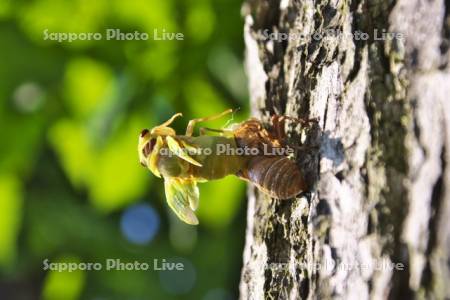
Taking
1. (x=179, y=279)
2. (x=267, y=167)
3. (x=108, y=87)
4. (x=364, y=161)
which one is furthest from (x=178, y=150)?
(x=179, y=279)

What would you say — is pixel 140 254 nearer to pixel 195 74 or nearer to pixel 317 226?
pixel 195 74

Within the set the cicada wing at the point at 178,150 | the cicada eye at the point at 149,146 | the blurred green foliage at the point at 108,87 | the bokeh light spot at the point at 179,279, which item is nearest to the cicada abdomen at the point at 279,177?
the cicada wing at the point at 178,150

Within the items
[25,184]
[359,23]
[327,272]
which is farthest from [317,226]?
[25,184]

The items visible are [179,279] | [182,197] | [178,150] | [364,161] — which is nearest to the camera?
[364,161]

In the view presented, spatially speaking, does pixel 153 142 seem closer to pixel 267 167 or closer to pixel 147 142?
pixel 147 142

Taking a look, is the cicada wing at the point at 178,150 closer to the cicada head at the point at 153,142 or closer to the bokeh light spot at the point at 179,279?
the cicada head at the point at 153,142

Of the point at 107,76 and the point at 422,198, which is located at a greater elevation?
the point at 107,76
